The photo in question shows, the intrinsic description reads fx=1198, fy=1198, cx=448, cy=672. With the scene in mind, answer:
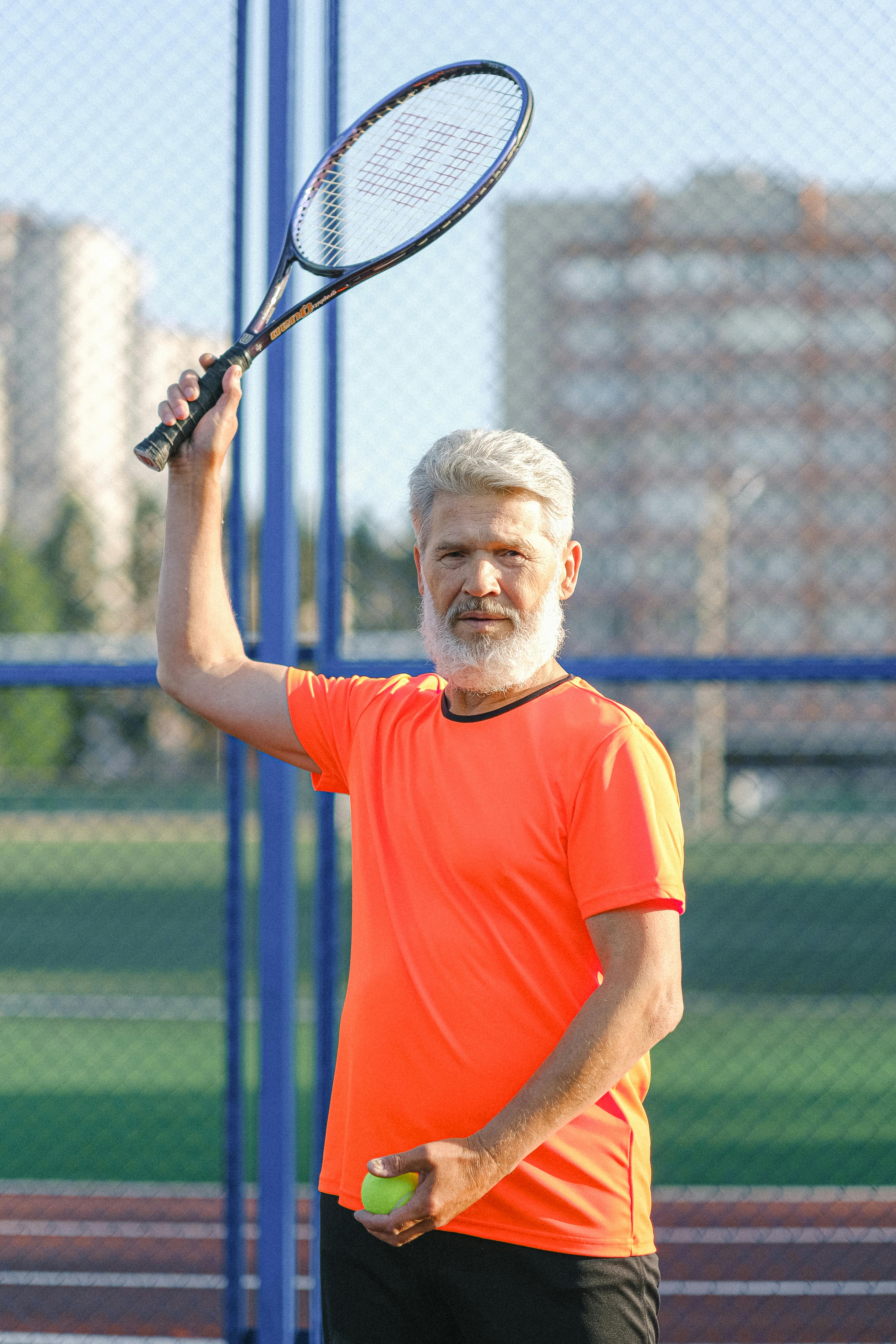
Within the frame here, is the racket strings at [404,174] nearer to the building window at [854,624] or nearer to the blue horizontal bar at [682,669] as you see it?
the blue horizontal bar at [682,669]

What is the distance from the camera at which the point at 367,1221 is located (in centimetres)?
152

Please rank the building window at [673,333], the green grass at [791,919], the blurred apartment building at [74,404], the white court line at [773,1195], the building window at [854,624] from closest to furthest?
the white court line at [773,1195]
the green grass at [791,919]
the blurred apartment building at [74,404]
the building window at [854,624]
the building window at [673,333]

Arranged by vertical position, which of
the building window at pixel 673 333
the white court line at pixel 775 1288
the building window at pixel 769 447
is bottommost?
the white court line at pixel 775 1288

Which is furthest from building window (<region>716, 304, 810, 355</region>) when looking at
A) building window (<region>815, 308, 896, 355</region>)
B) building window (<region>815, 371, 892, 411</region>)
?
building window (<region>815, 371, 892, 411</region>)

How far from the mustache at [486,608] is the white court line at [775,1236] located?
3.28m

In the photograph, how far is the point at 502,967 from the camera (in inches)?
66.6

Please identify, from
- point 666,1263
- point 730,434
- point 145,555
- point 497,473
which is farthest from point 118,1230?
point 730,434

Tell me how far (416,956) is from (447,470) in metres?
0.72

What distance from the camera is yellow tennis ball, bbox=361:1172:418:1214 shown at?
1.52 metres

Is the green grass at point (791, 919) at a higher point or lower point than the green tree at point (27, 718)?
lower

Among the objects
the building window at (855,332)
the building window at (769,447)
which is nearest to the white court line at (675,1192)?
the building window at (855,332)

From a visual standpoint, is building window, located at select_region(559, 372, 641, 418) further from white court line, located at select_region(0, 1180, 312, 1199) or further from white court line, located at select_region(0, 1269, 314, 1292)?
white court line, located at select_region(0, 1269, 314, 1292)

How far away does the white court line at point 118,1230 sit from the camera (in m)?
4.32

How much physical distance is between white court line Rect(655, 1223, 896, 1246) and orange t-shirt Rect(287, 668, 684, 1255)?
2.91 meters
